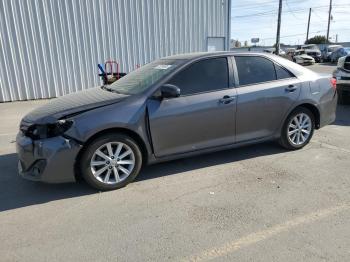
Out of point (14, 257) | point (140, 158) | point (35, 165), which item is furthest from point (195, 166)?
point (14, 257)

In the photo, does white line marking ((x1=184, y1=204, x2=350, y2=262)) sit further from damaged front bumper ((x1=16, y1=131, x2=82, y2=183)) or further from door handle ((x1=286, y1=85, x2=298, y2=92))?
door handle ((x1=286, y1=85, x2=298, y2=92))

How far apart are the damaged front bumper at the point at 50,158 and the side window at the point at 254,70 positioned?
2494 mm

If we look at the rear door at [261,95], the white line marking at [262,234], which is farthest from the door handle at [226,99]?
the white line marking at [262,234]

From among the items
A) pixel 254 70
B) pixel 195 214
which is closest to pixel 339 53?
pixel 254 70

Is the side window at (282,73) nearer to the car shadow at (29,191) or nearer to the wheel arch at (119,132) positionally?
the wheel arch at (119,132)

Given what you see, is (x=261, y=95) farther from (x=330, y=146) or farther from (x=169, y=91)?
(x=330, y=146)

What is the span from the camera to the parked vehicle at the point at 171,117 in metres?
3.88

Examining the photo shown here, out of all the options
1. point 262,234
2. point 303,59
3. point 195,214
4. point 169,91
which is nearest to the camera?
point 262,234

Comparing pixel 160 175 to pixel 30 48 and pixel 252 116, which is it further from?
pixel 30 48

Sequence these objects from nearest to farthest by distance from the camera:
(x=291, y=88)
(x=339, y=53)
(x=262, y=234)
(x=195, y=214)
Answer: (x=262, y=234), (x=195, y=214), (x=291, y=88), (x=339, y=53)

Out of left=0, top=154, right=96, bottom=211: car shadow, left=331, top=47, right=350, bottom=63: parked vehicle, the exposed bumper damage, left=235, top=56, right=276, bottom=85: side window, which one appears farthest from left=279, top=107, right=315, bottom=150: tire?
left=331, top=47, right=350, bottom=63: parked vehicle

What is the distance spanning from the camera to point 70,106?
414 cm

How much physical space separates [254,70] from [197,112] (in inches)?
47.7

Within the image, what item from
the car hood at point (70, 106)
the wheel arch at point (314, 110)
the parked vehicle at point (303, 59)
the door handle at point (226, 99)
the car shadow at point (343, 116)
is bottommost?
the parked vehicle at point (303, 59)
